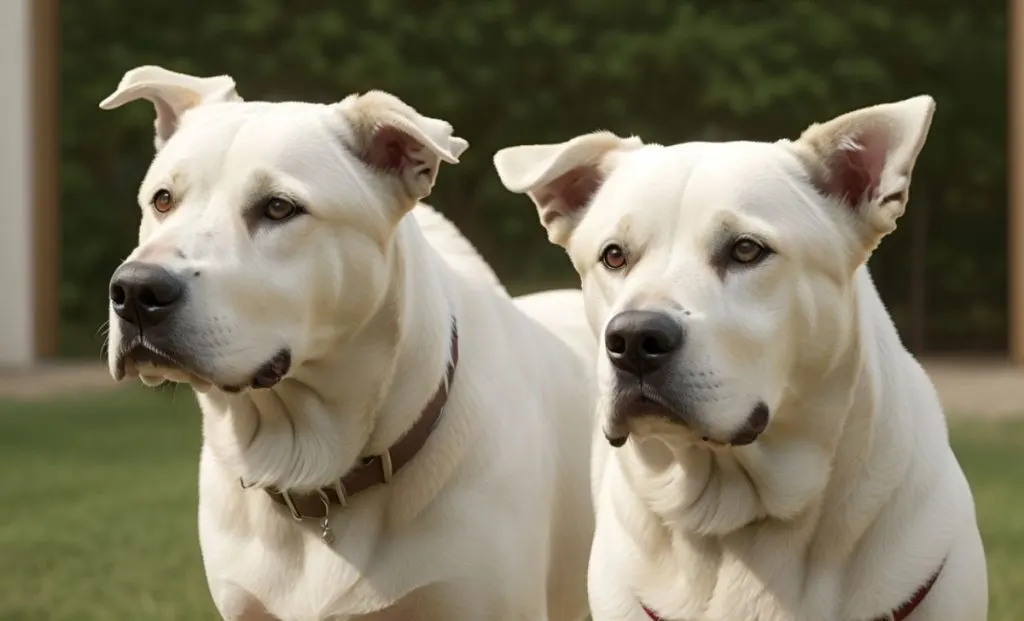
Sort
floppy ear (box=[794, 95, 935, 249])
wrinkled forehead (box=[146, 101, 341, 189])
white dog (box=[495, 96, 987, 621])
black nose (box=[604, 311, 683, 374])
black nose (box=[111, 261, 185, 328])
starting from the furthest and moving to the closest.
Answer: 1. wrinkled forehead (box=[146, 101, 341, 189])
2. black nose (box=[111, 261, 185, 328])
3. floppy ear (box=[794, 95, 935, 249])
4. white dog (box=[495, 96, 987, 621])
5. black nose (box=[604, 311, 683, 374])

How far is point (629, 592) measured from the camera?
3939 millimetres

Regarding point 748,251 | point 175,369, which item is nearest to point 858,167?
point 748,251

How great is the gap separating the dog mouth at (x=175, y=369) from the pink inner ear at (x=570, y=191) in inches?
31.3

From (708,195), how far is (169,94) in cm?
174

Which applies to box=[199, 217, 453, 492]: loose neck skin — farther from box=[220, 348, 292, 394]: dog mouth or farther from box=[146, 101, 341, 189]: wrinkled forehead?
box=[146, 101, 341, 189]: wrinkled forehead

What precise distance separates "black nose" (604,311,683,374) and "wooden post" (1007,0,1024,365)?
13.9 m

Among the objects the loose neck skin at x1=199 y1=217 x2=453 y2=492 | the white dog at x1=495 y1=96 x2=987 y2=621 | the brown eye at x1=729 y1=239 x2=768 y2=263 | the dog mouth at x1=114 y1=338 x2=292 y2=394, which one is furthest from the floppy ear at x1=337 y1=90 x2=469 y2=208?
the brown eye at x1=729 y1=239 x2=768 y2=263

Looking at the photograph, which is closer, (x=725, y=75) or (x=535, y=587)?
(x=535, y=587)

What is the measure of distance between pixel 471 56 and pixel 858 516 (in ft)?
47.2

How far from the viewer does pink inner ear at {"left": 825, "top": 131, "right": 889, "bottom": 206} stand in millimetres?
3797

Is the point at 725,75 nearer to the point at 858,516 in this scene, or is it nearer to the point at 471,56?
the point at 471,56

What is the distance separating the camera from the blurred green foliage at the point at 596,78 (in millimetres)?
17719

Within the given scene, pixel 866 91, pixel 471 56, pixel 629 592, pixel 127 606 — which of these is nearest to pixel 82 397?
pixel 471 56

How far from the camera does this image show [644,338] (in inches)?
136
